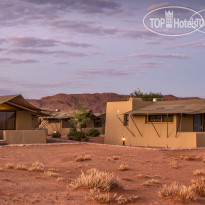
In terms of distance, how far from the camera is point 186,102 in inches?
1040

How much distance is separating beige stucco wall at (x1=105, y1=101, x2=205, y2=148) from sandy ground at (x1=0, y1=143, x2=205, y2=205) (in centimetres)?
283

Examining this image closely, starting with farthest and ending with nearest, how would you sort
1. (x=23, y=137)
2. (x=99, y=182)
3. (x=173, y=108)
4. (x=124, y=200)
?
(x=173, y=108)
(x=23, y=137)
(x=99, y=182)
(x=124, y=200)

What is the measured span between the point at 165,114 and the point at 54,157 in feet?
30.8

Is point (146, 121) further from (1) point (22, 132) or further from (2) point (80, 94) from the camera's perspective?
(2) point (80, 94)

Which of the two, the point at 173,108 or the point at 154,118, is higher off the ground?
the point at 173,108

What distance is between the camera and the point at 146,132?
26156 millimetres

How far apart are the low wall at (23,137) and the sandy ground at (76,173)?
1.91 metres

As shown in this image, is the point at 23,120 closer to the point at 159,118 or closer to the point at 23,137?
the point at 23,137

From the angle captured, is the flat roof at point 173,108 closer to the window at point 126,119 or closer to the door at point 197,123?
the door at point 197,123

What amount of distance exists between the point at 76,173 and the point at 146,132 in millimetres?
13765

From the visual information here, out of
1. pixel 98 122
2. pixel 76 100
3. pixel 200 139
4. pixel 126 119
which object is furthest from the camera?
pixel 76 100

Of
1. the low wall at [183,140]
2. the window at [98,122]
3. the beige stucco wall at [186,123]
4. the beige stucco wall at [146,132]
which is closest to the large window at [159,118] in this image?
the beige stucco wall at [146,132]

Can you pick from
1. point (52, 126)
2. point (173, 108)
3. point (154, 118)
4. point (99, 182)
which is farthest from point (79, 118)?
point (99, 182)

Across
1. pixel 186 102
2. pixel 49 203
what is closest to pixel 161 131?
pixel 186 102
